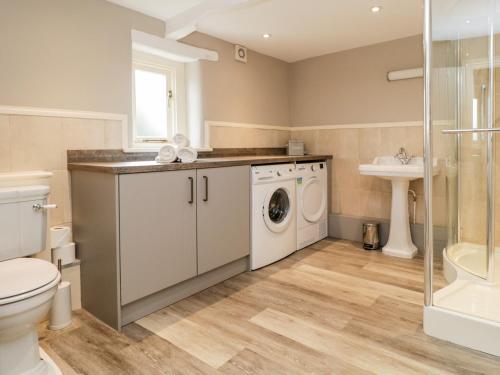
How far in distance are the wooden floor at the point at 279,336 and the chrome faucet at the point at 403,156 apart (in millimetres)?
1211

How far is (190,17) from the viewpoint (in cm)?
271

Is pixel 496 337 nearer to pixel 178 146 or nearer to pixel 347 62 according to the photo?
pixel 178 146

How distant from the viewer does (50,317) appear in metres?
2.02

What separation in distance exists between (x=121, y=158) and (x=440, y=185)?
221 centimetres

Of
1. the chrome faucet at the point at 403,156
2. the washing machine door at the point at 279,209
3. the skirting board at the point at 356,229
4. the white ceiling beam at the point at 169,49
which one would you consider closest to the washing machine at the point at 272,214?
the washing machine door at the point at 279,209

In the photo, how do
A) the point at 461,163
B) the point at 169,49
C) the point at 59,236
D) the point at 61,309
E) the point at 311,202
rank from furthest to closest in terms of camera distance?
the point at 311,202 < the point at 169,49 < the point at 461,163 < the point at 59,236 < the point at 61,309

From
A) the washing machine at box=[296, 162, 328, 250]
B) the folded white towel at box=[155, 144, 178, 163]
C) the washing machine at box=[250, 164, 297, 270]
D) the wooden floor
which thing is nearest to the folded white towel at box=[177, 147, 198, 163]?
the folded white towel at box=[155, 144, 178, 163]

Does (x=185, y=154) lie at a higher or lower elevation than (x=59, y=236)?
higher

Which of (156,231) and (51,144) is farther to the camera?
(51,144)

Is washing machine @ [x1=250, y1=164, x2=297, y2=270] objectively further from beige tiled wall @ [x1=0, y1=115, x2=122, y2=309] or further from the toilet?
the toilet

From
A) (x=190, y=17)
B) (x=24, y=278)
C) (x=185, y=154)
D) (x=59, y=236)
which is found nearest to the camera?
(x=24, y=278)

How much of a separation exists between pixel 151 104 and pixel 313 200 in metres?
1.79

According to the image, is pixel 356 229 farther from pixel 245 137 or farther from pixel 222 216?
pixel 222 216

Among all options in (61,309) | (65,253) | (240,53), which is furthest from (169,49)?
(61,309)
